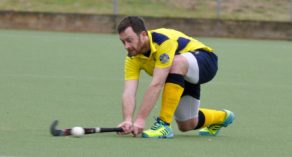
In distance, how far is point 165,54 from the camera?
6559 millimetres

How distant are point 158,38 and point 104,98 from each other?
2.98 meters

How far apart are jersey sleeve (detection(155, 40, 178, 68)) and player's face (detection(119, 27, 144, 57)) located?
153 mm

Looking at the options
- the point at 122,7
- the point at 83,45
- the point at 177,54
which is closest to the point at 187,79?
the point at 177,54

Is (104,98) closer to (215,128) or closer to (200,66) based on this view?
(215,128)

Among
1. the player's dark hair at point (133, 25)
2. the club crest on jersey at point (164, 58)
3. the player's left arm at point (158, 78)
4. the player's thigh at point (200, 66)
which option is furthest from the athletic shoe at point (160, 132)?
the player's dark hair at point (133, 25)

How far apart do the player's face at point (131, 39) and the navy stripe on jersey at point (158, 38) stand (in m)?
0.17

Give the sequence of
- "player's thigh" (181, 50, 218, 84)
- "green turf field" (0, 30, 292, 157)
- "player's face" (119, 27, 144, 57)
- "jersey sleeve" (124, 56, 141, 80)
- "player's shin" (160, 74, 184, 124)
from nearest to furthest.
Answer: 1. "green turf field" (0, 30, 292, 157)
2. "player's face" (119, 27, 144, 57)
3. "player's shin" (160, 74, 184, 124)
4. "player's thigh" (181, 50, 218, 84)
5. "jersey sleeve" (124, 56, 141, 80)

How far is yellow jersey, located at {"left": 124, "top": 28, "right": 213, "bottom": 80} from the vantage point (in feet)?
21.6

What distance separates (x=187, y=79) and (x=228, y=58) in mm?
8431

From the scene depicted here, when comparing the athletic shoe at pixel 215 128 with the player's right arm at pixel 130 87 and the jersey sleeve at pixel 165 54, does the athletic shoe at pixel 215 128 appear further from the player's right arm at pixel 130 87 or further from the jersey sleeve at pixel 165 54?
the jersey sleeve at pixel 165 54

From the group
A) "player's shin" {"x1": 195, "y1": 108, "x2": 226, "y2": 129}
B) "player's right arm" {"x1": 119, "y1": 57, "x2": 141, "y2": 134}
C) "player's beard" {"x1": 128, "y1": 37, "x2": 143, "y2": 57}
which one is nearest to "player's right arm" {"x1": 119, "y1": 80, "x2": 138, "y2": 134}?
"player's right arm" {"x1": 119, "y1": 57, "x2": 141, "y2": 134}

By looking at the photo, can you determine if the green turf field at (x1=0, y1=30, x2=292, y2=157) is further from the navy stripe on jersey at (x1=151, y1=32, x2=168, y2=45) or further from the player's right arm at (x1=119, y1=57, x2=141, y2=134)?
the navy stripe on jersey at (x1=151, y1=32, x2=168, y2=45)

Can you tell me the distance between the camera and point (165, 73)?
21.5 ft

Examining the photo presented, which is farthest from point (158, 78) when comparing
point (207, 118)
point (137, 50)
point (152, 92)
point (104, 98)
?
point (104, 98)
